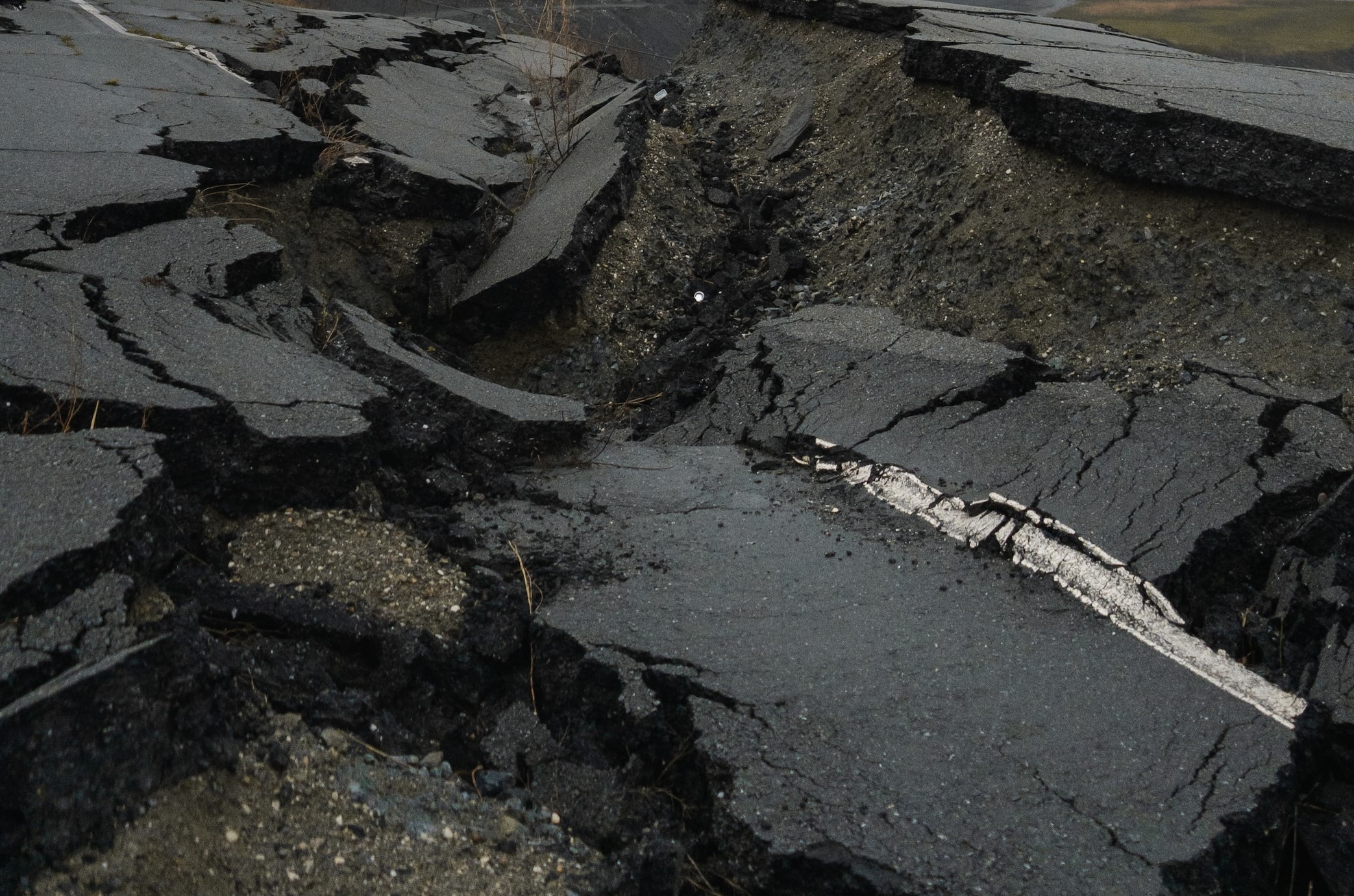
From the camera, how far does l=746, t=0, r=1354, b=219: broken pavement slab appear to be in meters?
4.04

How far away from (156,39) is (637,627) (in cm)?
750

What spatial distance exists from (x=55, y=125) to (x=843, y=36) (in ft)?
17.3

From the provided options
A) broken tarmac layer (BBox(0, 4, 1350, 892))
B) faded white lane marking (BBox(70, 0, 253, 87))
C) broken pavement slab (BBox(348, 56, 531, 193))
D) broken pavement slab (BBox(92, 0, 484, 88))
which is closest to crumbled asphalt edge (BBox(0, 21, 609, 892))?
broken tarmac layer (BBox(0, 4, 1350, 892))

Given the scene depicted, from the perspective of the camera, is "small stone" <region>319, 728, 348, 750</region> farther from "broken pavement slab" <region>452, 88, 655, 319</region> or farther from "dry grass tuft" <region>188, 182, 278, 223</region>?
"broken pavement slab" <region>452, 88, 655, 319</region>

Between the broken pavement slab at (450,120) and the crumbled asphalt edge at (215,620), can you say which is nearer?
the crumbled asphalt edge at (215,620)

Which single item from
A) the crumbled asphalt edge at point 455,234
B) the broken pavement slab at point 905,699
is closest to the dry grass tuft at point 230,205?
the crumbled asphalt edge at point 455,234

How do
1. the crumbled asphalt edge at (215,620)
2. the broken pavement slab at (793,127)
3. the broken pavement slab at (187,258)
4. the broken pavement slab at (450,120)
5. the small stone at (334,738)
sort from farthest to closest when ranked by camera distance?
the broken pavement slab at (793,127)
the broken pavement slab at (450,120)
the broken pavement slab at (187,258)
the small stone at (334,738)
the crumbled asphalt edge at (215,620)

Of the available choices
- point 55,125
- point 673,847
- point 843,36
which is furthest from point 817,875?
point 843,36

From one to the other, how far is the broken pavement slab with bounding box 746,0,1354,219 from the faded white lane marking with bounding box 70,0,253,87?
15.9ft

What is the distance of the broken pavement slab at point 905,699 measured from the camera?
7.38 feet

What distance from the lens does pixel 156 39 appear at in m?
7.92

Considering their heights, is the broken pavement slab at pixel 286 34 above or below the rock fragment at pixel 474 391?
above

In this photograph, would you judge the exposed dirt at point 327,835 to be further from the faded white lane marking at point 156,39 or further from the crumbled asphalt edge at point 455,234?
the faded white lane marking at point 156,39

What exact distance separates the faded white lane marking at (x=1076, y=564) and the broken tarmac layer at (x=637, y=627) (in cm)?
3
